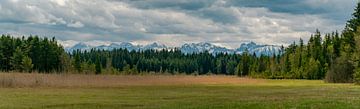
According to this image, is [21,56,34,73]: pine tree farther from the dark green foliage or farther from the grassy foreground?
the grassy foreground

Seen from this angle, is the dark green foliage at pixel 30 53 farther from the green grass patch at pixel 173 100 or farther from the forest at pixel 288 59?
the green grass patch at pixel 173 100

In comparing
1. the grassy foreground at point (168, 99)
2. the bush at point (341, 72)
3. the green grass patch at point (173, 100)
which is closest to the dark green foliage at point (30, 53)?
the bush at point (341, 72)

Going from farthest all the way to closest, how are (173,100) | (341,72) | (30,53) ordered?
(30,53), (341,72), (173,100)

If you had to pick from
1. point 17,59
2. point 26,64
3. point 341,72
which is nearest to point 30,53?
point 17,59

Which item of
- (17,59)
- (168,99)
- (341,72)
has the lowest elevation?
(168,99)

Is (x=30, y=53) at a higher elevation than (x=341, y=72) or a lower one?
higher

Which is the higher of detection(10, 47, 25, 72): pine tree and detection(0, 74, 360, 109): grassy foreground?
detection(10, 47, 25, 72): pine tree

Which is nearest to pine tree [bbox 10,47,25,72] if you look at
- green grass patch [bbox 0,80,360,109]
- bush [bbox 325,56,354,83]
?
bush [bbox 325,56,354,83]

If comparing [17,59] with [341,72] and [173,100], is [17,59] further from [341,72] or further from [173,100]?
[173,100]

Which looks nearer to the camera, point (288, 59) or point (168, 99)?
point (168, 99)

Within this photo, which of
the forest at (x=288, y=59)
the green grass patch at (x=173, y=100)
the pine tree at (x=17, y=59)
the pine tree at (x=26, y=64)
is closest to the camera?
the green grass patch at (x=173, y=100)

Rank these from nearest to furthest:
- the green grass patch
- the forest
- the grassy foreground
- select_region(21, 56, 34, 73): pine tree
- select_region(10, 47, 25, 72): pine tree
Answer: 1. the green grass patch
2. the grassy foreground
3. the forest
4. select_region(21, 56, 34, 73): pine tree
5. select_region(10, 47, 25, 72): pine tree

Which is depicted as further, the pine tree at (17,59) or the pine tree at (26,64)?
the pine tree at (17,59)

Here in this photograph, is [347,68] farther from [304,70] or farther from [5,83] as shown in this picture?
[5,83]
